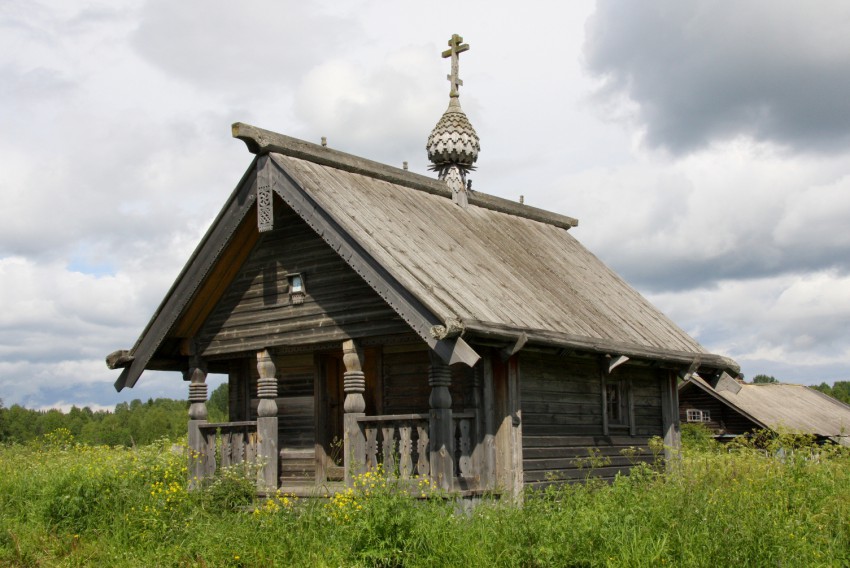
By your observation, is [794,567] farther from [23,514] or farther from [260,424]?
[23,514]

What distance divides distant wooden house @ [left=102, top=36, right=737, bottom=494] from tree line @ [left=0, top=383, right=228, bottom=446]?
161ft

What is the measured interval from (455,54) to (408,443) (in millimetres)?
9580

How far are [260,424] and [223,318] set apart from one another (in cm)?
218

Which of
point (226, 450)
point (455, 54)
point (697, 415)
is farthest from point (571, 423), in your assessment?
point (697, 415)

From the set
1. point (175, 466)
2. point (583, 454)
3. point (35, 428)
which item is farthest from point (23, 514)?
point (35, 428)

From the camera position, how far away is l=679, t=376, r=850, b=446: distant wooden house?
1490 inches

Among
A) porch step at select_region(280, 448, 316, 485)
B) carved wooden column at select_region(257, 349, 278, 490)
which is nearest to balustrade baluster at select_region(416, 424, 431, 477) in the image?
carved wooden column at select_region(257, 349, 278, 490)

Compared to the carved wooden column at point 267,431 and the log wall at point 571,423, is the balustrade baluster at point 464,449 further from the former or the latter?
the carved wooden column at point 267,431

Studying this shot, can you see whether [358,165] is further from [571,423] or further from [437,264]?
[571,423]

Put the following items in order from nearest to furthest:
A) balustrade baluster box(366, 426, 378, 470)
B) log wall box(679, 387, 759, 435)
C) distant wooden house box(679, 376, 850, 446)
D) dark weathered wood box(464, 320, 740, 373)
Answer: dark weathered wood box(464, 320, 740, 373) < balustrade baluster box(366, 426, 378, 470) < distant wooden house box(679, 376, 850, 446) < log wall box(679, 387, 759, 435)

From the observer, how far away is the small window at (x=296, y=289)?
14.8 m

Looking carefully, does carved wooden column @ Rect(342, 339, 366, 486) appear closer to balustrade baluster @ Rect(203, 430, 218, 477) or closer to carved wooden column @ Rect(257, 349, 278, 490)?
carved wooden column @ Rect(257, 349, 278, 490)

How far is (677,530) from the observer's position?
9742 mm

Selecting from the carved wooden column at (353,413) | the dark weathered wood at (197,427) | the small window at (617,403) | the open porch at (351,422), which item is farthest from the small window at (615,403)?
the dark weathered wood at (197,427)
